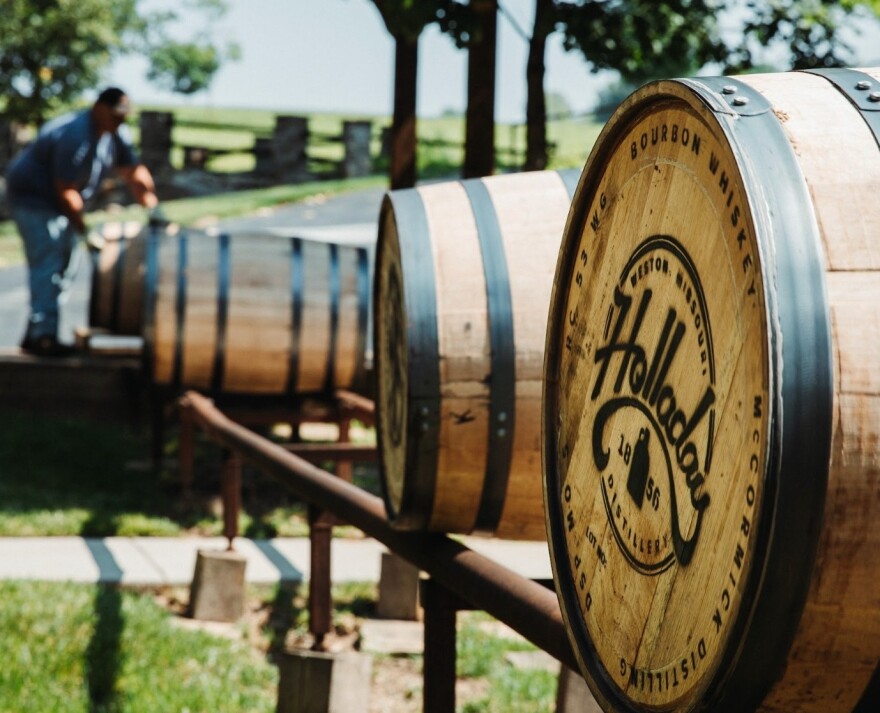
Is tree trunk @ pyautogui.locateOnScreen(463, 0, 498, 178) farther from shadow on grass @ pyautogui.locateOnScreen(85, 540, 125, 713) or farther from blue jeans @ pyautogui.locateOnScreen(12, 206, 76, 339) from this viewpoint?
blue jeans @ pyautogui.locateOnScreen(12, 206, 76, 339)

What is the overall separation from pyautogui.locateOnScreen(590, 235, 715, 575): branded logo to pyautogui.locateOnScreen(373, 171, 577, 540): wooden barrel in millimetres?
1004

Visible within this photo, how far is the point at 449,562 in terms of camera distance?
2463mm

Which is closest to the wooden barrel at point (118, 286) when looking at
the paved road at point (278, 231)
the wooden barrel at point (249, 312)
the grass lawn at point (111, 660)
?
the wooden barrel at point (249, 312)

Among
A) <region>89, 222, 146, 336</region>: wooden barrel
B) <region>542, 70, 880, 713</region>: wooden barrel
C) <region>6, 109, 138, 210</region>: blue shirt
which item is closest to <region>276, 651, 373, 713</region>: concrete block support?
<region>542, 70, 880, 713</region>: wooden barrel

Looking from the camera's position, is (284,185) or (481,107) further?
(284,185)

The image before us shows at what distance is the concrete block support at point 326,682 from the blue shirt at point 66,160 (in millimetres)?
5463

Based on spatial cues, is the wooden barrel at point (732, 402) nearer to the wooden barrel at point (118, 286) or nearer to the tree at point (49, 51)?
the wooden barrel at point (118, 286)

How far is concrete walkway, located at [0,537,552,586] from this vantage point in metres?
5.45

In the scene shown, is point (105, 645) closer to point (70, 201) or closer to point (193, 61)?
point (70, 201)

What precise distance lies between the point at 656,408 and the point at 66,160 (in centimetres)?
756

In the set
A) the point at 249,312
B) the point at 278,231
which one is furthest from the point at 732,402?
the point at 278,231

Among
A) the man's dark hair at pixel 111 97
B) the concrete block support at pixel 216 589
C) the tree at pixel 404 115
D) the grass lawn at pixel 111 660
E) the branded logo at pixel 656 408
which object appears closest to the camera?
the branded logo at pixel 656 408

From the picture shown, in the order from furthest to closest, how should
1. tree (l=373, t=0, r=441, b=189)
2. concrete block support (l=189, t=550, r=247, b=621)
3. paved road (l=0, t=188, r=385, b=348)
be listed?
paved road (l=0, t=188, r=385, b=348) < tree (l=373, t=0, r=441, b=189) < concrete block support (l=189, t=550, r=247, b=621)

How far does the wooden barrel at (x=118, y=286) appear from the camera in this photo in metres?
9.33
